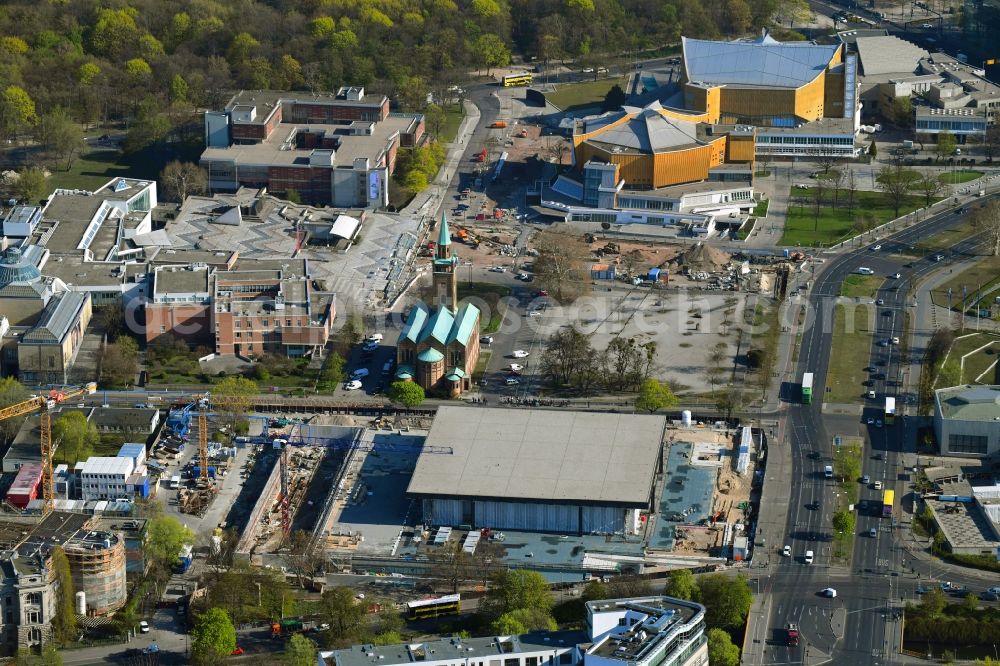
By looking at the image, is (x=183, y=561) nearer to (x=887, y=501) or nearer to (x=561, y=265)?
(x=887, y=501)

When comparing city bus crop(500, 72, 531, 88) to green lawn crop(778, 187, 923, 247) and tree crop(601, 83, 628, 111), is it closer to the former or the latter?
tree crop(601, 83, 628, 111)

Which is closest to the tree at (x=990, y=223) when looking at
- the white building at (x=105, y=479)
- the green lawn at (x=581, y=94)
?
the green lawn at (x=581, y=94)

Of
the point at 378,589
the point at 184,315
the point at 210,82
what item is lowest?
the point at 378,589

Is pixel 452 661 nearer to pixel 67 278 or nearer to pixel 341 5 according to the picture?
pixel 67 278

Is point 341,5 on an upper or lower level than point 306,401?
upper

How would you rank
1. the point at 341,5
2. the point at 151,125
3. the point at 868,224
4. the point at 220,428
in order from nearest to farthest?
1. the point at 220,428
2. the point at 868,224
3. the point at 151,125
4. the point at 341,5

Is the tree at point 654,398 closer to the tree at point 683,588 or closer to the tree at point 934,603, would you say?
the tree at point 683,588

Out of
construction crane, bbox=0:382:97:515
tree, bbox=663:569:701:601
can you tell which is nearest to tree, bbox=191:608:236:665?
construction crane, bbox=0:382:97:515

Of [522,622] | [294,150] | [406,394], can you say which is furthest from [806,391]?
[294,150]

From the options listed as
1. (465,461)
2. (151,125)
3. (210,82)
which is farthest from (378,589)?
(210,82)
